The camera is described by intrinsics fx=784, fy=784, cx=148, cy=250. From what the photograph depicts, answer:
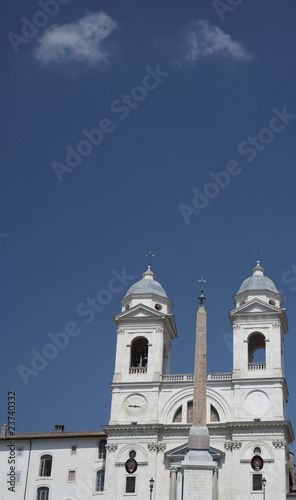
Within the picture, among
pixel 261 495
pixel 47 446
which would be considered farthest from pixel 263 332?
pixel 47 446

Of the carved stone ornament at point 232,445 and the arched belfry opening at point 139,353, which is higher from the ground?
the arched belfry opening at point 139,353

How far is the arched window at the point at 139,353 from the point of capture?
64.7m

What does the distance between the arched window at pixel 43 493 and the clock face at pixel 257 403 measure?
1749 centimetres

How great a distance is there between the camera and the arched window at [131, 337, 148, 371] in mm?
64688

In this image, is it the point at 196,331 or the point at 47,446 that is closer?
the point at 196,331

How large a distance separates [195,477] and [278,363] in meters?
20.0

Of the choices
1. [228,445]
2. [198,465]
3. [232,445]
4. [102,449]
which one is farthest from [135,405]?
[198,465]

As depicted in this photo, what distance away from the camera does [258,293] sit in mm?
63750

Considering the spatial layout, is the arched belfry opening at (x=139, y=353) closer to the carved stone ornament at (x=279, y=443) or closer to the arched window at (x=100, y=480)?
the arched window at (x=100, y=480)

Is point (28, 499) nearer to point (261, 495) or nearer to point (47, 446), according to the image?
point (47, 446)

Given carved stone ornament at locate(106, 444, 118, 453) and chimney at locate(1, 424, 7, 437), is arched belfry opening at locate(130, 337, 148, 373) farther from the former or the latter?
chimney at locate(1, 424, 7, 437)

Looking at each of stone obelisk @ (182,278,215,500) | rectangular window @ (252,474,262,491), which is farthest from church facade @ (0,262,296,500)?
stone obelisk @ (182,278,215,500)

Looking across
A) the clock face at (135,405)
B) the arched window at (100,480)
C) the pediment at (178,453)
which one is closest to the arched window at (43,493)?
the arched window at (100,480)

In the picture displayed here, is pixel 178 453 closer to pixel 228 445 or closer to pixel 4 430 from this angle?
pixel 228 445
